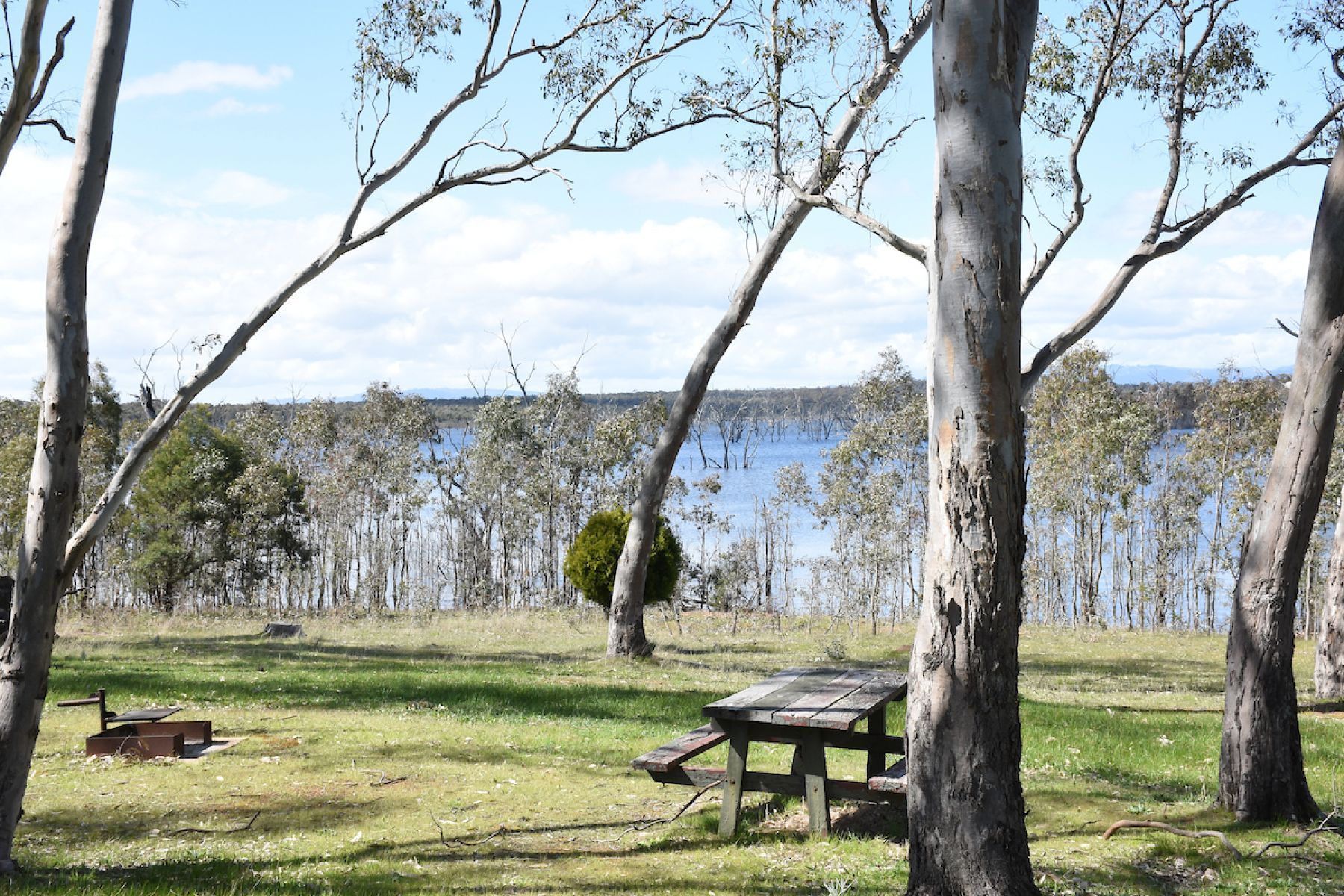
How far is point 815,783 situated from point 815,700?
1.37 ft

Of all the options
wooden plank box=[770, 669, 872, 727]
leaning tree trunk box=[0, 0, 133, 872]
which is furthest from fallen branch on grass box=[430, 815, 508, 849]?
leaning tree trunk box=[0, 0, 133, 872]

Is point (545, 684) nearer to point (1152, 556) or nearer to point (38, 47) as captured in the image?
point (38, 47)

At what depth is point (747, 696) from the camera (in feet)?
18.3

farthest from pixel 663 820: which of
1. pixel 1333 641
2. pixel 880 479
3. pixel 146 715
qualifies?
pixel 880 479

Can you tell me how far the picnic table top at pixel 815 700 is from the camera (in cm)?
493

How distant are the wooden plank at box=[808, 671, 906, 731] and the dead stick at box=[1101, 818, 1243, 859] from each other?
120 cm

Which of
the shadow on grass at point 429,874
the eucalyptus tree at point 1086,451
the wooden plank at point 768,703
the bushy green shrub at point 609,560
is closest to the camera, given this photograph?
the shadow on grass at point 429,874

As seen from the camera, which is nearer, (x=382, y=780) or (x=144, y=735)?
(x=382, y=780)

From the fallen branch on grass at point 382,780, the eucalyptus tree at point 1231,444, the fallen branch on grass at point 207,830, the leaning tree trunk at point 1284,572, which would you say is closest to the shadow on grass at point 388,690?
the fallen branch on grass at point 382,780

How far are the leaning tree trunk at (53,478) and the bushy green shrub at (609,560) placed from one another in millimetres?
13220

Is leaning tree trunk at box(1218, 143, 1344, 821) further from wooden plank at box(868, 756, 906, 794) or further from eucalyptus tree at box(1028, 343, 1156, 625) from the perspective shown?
eucalyptus tree at box(1028, 343, 1156, 625)

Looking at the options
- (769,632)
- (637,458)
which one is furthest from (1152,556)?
(769,632)

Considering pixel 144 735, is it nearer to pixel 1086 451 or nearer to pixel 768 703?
pixel 768 703

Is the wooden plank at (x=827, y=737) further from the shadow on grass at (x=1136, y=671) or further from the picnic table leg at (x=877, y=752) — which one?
the shadow on grass at (x=1136, y=671)
